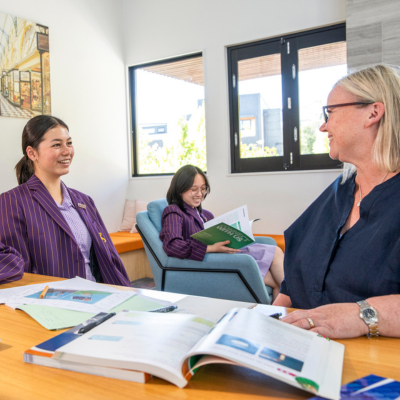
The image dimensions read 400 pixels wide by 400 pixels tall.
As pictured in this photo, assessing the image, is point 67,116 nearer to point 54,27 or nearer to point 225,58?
point 54,27

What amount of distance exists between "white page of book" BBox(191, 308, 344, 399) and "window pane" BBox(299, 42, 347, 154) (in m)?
3.71

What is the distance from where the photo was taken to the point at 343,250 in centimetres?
124

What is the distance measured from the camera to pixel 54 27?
4555 millimetres

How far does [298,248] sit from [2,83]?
146 inches

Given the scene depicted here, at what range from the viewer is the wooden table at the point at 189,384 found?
26.4 inches

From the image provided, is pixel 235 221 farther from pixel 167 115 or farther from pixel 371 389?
pixel 167 115

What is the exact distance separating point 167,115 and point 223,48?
119 centimetres

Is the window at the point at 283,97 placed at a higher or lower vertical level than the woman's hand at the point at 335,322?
higher

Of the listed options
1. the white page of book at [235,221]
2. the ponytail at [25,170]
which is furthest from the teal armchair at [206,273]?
the ponytail at [25,170]

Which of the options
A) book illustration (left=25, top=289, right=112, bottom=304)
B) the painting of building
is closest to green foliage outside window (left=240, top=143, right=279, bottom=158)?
the painting of building

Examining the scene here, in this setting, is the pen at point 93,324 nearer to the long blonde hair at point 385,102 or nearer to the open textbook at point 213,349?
the open textbook at point 213,349

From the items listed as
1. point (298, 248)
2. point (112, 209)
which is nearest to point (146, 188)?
point (112, 209)

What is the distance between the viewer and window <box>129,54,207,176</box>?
517 cm

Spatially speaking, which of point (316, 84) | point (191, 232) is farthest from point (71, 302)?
point (316, 84)
